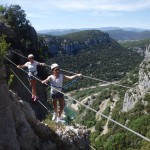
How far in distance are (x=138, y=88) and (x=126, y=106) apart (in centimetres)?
577

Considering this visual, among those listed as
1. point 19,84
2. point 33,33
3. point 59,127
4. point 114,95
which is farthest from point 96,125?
point 59,127

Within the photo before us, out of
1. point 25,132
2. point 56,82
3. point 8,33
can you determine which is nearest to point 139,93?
point 8,33

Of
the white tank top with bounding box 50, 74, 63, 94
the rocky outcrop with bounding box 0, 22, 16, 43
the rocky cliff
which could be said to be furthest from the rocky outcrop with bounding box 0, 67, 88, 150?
the rocky cliff

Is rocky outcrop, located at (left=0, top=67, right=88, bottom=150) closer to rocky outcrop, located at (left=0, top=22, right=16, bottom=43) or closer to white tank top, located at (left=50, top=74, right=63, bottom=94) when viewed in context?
white tank top, located at (left=50, top=74, right=63, bottom=94)

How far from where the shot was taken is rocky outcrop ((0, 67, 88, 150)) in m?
8.80

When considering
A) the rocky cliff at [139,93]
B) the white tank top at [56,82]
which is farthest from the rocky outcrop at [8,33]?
the rocky cliff at [139,93]

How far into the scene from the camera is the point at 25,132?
9.87 metres

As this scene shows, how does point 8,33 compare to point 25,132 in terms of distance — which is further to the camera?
point 8,33

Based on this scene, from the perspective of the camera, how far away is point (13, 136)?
888cm

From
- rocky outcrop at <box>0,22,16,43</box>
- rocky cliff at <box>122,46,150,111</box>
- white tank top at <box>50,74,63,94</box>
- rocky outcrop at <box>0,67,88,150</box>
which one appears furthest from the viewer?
rocky cliff at <box>122,46,150,111</box>

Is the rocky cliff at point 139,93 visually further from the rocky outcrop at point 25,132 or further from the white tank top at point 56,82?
the white tank top at point 56,82

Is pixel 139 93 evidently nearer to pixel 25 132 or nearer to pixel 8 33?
pixel 8 33

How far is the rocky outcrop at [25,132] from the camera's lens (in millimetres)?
8805

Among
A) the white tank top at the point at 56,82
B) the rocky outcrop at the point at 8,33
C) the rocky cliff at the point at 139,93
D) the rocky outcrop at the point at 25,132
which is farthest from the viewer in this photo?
the rocky cliff at the point at 139,93
